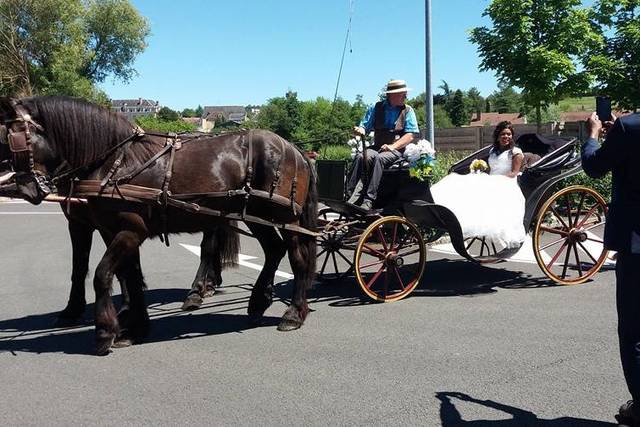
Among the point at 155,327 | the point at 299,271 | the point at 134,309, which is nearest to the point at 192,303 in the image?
the point at 155,327

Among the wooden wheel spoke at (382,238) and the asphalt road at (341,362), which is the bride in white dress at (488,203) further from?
the wooden wheel spoke at (382,238)

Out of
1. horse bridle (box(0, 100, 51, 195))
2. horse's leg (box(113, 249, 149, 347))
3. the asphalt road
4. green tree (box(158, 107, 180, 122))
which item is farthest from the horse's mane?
green tree (box(158, 107, 180, 122))

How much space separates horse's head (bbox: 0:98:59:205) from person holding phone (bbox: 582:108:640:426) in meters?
3.88

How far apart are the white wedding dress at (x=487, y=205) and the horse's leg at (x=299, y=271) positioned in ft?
5.52

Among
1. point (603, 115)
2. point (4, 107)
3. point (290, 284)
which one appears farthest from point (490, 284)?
point (4, 107)

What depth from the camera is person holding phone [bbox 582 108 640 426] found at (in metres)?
3.04

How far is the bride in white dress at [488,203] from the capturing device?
6438 mm

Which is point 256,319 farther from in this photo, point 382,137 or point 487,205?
point 487,205

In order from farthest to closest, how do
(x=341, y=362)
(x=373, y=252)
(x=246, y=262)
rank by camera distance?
(x=246, y=262), (x=373, y=252), (x=341, y=362)

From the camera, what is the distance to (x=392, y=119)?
22.5ft

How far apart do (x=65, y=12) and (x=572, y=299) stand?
109 feet

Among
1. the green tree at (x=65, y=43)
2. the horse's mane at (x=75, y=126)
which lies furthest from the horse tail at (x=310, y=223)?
the green tree at (x=65, y=43)

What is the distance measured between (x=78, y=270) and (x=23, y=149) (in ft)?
5.08

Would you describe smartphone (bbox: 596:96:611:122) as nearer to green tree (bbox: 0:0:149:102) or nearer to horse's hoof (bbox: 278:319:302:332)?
horse's hoof (bbox: 278:319:302:332)
